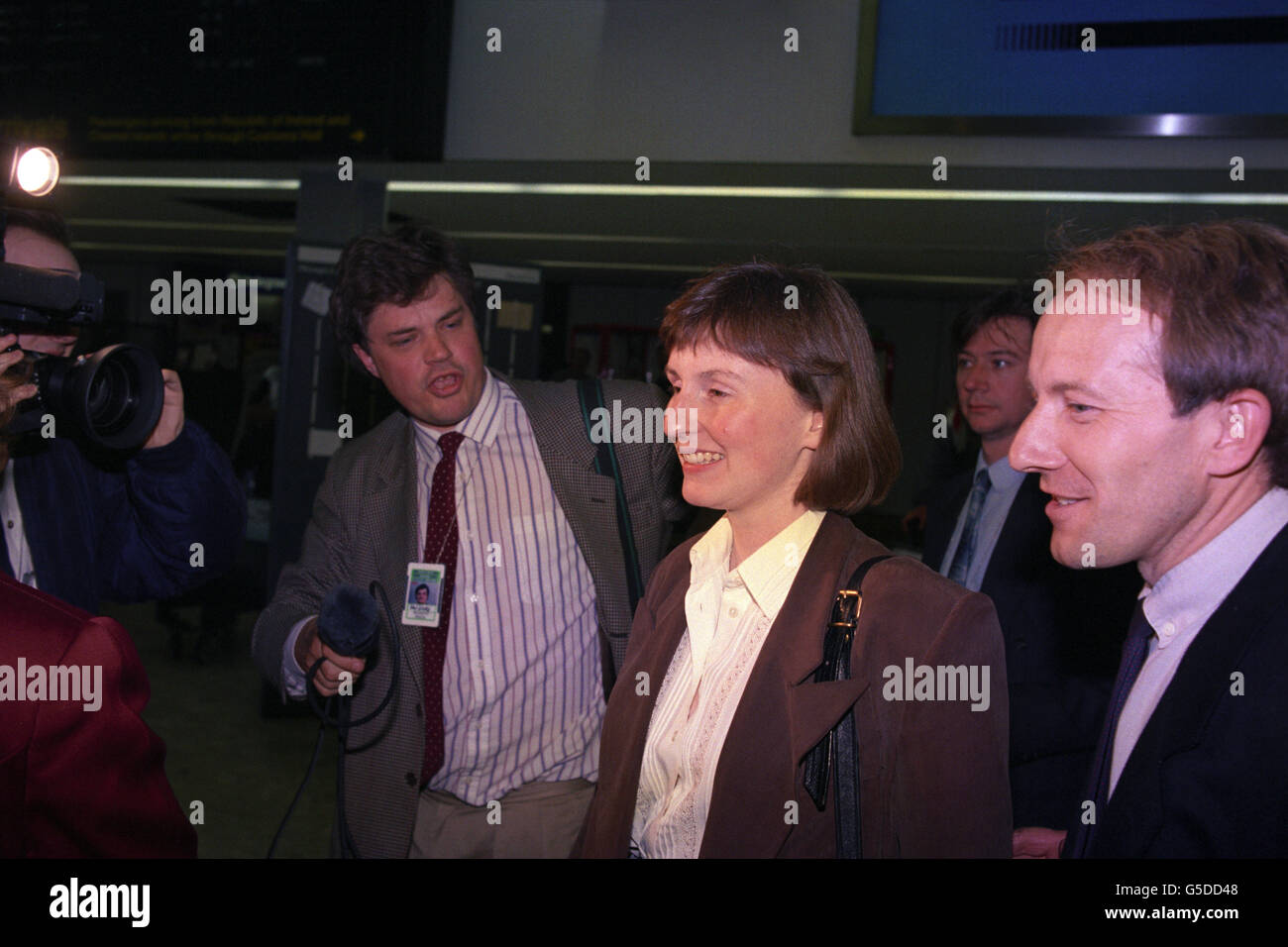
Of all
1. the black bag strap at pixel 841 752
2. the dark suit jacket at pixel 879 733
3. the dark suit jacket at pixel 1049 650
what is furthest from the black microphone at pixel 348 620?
the dark suit jacket at pixel 1049 650

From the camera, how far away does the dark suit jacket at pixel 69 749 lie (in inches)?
37.8

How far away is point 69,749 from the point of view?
0.98m

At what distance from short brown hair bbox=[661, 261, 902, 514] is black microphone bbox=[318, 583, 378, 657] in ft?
2.19

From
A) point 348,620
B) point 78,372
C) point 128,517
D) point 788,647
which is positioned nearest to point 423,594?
point 348,620

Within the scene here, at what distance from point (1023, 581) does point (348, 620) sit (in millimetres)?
1318

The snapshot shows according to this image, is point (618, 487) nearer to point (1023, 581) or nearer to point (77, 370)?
point (1023, 581)

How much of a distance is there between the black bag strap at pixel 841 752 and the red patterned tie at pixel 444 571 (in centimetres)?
96

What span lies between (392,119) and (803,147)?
1686 millimetres

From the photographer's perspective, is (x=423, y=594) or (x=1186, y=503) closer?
(x=1186, y=503)

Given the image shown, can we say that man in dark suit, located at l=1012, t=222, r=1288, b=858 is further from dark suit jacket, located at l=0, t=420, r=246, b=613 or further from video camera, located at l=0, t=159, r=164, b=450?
dark suit jacket, located at l=0, t=420, r=246, b=613

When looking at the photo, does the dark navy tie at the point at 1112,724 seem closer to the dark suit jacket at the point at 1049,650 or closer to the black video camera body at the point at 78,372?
the dark suit jacket at the point at 1049,650

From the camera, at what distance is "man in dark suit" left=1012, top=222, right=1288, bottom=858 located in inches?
39.6
